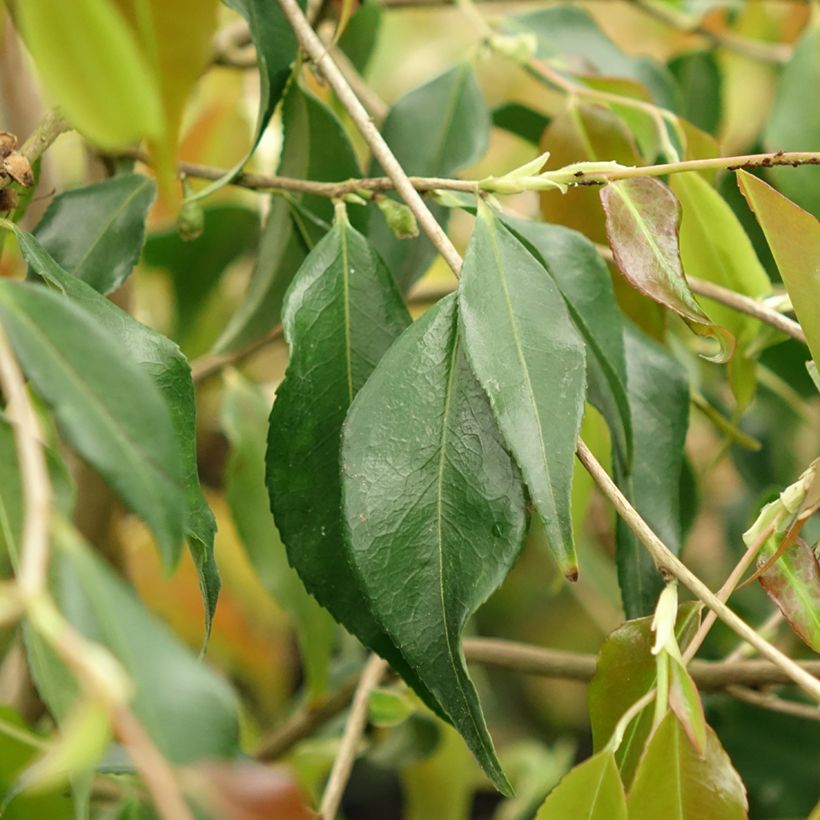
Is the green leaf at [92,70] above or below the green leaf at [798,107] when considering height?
above

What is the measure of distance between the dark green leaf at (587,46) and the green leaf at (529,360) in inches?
11.2

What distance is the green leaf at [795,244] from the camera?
0.33 m

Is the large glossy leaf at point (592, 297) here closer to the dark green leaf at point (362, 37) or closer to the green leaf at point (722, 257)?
the green leaf at point (722, 257)

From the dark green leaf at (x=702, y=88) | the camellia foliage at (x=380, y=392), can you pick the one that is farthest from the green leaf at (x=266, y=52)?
the dark green leaf at (x=702, y=88)

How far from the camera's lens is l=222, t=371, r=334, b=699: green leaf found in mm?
583

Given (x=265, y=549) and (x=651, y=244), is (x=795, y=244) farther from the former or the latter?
(x=265, y=549)

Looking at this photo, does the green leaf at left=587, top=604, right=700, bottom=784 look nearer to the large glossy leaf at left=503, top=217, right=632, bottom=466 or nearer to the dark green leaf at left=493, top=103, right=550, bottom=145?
the large glossy leaf at left=503, top=217, right=632, bottom=466

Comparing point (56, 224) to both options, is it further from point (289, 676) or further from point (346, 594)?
point (289, 676)

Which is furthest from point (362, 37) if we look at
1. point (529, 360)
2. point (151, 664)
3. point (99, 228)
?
point (151, 664)

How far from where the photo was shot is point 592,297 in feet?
1.28

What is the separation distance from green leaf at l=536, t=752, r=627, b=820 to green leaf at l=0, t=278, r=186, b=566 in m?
0.14

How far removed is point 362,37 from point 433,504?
349 mm

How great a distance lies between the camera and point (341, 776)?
1.52 feet

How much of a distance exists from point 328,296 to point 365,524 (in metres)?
0.09
